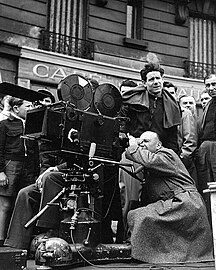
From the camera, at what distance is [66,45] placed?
13664 mm

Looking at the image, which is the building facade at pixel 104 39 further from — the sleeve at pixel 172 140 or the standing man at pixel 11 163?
the sleeve at pixel 172 140

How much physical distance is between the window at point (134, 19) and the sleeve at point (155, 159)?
34.2 ft

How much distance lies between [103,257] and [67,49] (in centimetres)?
979

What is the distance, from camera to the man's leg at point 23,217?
4.97 metres

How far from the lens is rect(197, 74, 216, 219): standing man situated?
19.9 ft

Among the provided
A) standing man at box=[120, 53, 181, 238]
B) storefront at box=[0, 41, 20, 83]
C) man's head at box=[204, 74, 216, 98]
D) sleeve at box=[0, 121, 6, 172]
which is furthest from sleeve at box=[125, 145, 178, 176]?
storefront at box=[0, 41, 20, 83]

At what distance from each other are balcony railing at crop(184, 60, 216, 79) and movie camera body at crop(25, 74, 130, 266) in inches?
438

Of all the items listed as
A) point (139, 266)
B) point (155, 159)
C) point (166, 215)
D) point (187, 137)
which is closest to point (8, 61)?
point (187, 137)

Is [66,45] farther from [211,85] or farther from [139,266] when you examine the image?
[139,266]

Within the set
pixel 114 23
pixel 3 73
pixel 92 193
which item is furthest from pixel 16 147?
pixel 114 23

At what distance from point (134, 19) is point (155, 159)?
10.9 m

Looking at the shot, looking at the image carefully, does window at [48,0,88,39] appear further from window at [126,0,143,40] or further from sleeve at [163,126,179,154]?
sleeve at [163,126,179,154]

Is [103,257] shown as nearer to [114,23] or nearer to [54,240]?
[54,240]

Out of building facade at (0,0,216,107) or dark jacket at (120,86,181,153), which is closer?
Answer: dark jacket at (120,86,181,153)
